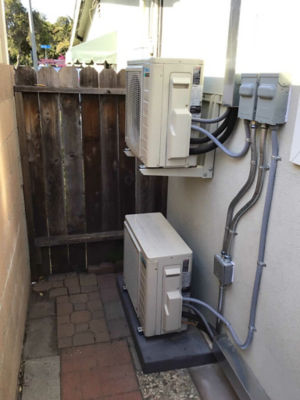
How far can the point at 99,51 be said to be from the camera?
21.8ft

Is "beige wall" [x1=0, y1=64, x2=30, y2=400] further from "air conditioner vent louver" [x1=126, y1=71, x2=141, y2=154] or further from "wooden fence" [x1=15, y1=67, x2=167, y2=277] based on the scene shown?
"air conditioner vent louver" [x1=126, y1=71, x2=141, y2=154]

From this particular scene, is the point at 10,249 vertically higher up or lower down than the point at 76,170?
lower down

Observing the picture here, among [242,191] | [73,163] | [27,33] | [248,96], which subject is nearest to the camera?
[248,96]

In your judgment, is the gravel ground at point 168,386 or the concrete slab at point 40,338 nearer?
the gravel ground at point 168,386

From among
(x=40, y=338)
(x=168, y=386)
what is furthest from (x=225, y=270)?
(x=40, y=338)

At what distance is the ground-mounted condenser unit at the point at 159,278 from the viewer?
214cm

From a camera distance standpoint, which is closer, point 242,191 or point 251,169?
point 251,169

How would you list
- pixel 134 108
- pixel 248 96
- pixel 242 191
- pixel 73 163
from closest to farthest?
pixel 248 96
pixel 242 191
pixel 134 108
pixel 73 163

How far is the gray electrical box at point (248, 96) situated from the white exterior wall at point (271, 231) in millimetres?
90

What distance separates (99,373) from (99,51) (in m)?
6.07

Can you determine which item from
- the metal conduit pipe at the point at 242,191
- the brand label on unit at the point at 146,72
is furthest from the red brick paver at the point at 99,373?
the brand label on unit at the point at 146,72

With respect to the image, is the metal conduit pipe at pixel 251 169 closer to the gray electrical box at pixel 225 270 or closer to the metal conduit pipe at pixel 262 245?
the metal conduit pipe at pixel 262 245

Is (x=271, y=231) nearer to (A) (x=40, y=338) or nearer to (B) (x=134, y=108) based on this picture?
(B) (x=134, y=108)

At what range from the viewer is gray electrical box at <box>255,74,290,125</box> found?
1418 millimetres
